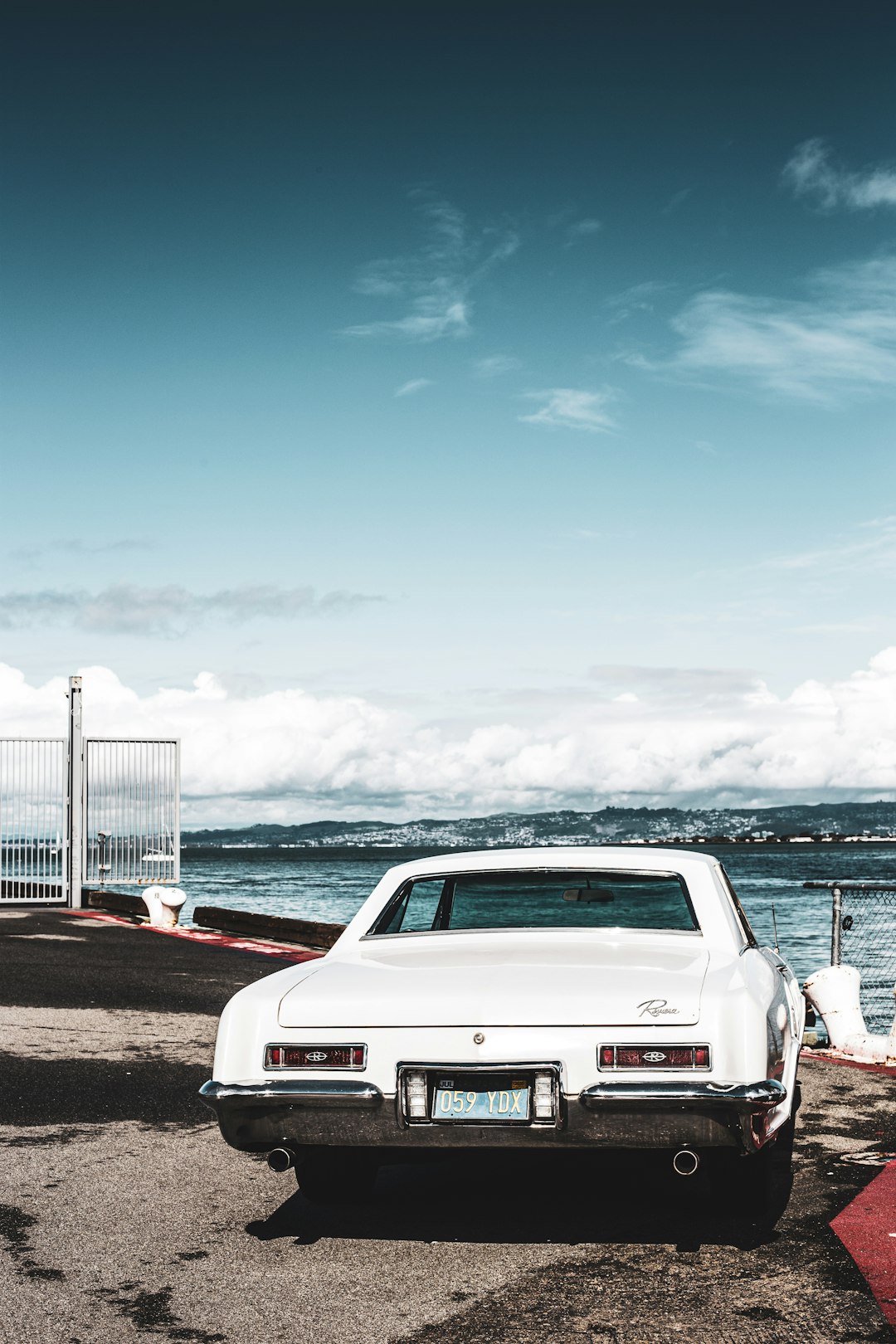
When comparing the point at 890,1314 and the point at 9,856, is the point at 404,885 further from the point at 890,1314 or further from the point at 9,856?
the point at 9,856

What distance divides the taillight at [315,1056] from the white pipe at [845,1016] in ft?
16.0

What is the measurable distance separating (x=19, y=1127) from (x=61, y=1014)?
357 cm

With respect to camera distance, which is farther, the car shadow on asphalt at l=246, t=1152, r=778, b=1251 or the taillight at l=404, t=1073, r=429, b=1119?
the car shadow on asphalt at l=246, t=1152, r=778, b=1251

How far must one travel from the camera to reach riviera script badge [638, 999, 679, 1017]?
4145mm

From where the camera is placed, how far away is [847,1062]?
8117 mm

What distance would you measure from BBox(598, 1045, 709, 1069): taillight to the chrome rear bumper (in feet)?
0.19

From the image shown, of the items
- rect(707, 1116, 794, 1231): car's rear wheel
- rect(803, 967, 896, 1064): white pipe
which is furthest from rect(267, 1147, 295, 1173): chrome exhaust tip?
rect(803, 967, 896, 1064): white pipe

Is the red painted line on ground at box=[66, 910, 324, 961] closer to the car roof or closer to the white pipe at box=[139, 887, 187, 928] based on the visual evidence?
the white pipe at box=[139, 887, 187, 928]

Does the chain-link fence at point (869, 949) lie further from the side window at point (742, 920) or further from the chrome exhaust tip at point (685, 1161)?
the chrome exhaust tip at point (685, 1161)

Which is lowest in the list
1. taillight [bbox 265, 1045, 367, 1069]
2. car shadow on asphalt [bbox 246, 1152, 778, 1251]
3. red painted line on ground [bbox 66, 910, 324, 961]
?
red painted line on ground [bbox 66, 910, 324, 961]

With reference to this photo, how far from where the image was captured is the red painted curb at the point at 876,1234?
3.99 metres

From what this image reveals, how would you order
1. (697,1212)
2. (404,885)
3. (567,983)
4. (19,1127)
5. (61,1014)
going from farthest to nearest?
1. (61,1014)
2. (19,1127)
3. (404,885)
4. (697,1212)
5. (567,983)

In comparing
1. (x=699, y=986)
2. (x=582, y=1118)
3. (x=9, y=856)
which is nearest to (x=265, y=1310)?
(x=582, y=1118)

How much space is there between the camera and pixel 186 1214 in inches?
193
